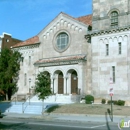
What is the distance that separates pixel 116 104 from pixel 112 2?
12299 millimetres

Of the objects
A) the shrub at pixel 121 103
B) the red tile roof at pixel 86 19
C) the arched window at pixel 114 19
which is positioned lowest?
the shrub at pixel 121 103

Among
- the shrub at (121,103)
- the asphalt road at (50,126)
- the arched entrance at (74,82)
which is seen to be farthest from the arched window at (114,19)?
the asphalt road at (50,126)

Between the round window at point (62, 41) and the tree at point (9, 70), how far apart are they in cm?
761

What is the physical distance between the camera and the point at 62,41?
39406 millimetres

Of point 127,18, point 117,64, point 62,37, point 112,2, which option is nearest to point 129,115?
point 117,64

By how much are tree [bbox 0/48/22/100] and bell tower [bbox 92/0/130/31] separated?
15.0 meters

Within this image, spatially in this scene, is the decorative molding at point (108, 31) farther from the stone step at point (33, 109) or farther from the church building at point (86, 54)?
the stone step at point (33, 109)

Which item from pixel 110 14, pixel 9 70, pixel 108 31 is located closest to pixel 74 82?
pixel 108 31

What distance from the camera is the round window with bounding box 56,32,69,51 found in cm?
3900

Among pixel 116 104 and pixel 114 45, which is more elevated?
pixel 114 45

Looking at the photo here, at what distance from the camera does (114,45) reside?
33125 millimetres

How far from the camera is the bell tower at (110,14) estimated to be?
3259 centimetres

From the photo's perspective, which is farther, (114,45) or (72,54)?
(72,54)

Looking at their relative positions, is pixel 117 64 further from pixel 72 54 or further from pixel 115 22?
pixel 72 54
